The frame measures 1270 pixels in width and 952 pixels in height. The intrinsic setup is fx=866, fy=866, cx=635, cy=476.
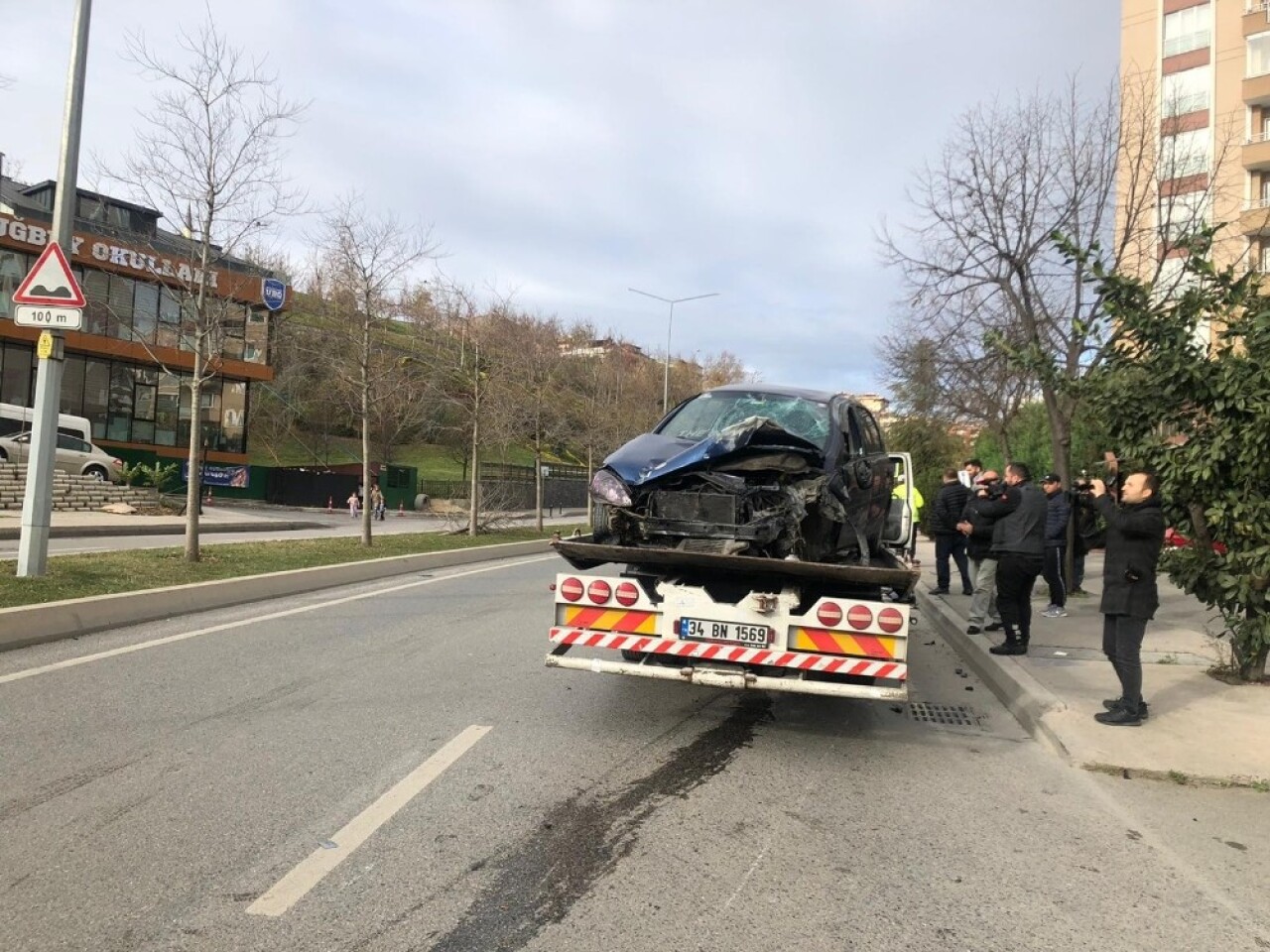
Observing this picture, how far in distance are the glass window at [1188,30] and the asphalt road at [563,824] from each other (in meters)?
37.7

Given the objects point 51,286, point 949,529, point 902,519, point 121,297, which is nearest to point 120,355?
point 121,297

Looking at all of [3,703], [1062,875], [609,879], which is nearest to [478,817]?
[609,879]

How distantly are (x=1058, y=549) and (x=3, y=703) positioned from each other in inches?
434

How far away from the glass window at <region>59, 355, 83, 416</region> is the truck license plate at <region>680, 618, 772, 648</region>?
36.1 m

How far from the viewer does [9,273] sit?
3136cm

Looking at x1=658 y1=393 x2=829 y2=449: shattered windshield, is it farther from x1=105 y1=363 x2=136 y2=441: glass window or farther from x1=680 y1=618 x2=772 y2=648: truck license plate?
x1=105 y1=363 x2=136 y2=441: glass window

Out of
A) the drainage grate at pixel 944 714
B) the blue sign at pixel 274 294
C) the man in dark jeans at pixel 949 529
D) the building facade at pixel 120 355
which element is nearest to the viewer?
the drainage grate at pixel 944 714

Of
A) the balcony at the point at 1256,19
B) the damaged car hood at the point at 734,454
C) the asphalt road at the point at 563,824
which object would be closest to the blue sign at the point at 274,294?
the asphalt road at the point at 563,824

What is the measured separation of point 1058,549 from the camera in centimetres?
1112

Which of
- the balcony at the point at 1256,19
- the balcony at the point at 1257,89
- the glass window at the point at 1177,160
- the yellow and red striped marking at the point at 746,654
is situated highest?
the balcony at the point at 1256,19

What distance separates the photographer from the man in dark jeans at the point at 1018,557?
25.0 feet

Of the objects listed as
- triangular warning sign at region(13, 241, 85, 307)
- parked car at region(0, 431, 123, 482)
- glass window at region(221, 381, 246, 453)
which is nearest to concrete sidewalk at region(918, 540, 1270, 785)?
triangular warning sign at region(13, 241, 85, 307)

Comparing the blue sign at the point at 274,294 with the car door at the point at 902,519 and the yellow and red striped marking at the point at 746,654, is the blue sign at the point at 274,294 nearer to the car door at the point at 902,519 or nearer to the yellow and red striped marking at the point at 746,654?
the car door at the point at 902,519

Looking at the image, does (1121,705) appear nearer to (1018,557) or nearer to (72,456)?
(1018,557)
